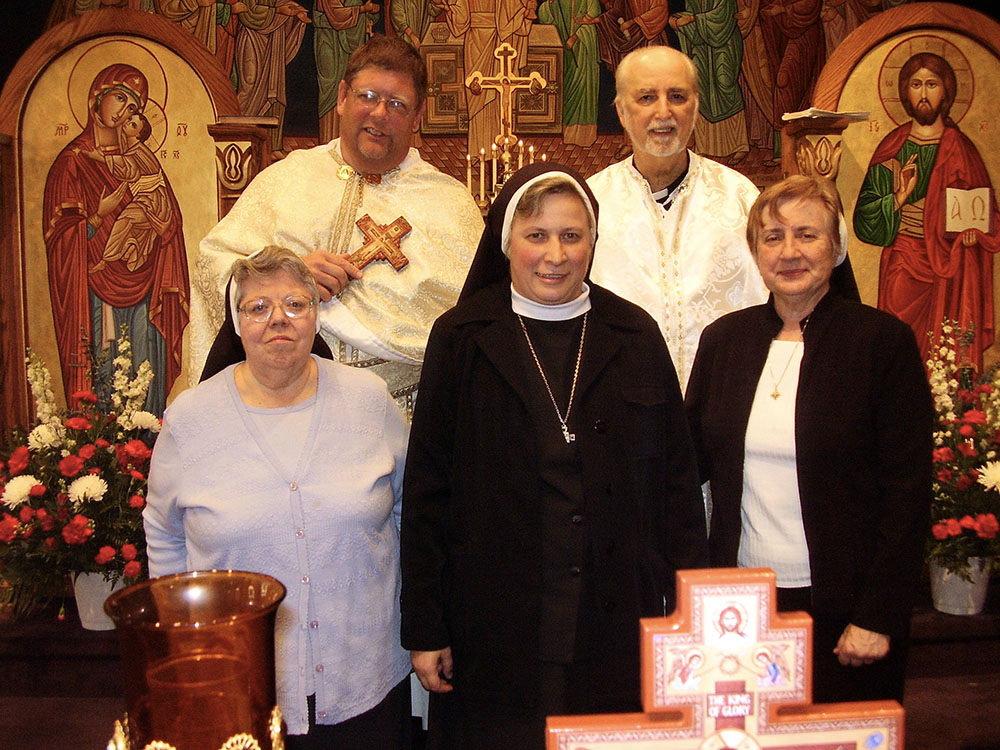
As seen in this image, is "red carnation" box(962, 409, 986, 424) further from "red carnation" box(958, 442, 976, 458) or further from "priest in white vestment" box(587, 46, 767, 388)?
"priest in white vestment" box(587, 46, 767, 388)

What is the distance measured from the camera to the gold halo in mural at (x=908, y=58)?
6.99 meters

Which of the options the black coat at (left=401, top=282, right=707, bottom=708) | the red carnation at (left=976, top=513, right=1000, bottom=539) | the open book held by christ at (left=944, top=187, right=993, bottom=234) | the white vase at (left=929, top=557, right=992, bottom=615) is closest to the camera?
the black coat at (left=401, top=282, right=707, bottom=708)

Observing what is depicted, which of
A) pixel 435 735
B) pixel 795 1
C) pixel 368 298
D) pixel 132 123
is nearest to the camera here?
pixel 435 735

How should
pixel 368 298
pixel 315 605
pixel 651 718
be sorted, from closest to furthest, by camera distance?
pixel 651 718, pixel 315 605, pixel 368 298

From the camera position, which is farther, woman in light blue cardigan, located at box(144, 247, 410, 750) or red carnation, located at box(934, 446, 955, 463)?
red carnation, located at box(934, 446, 955, 463)

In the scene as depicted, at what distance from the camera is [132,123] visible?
7.07 m

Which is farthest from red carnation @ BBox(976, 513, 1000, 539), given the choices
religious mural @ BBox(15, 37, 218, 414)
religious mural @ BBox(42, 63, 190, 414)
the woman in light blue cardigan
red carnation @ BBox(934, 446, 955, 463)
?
religious mural @ BBox(42, 63, 190, 414)

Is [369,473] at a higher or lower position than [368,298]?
lower

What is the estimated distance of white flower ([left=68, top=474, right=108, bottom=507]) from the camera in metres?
3.73

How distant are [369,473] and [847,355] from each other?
1264mm

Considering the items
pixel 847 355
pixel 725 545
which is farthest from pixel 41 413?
pixel 847 355

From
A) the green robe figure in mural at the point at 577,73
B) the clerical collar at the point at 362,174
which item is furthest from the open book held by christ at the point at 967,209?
the clerical collar at the point at 362,174

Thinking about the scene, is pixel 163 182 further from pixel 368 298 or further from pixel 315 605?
pixel 315 605

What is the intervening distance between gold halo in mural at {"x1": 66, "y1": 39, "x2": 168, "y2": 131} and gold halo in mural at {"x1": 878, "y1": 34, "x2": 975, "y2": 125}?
558 cm
